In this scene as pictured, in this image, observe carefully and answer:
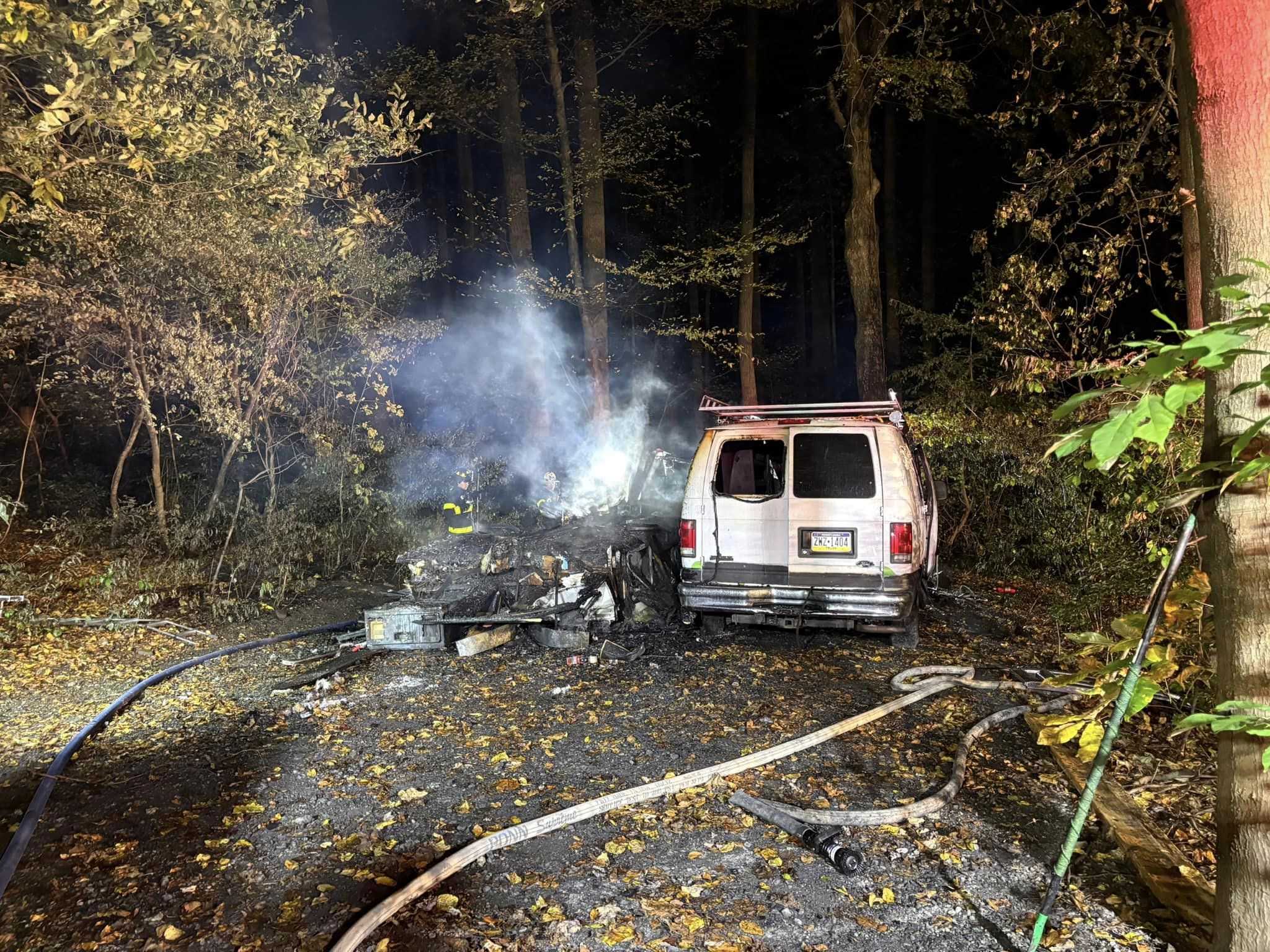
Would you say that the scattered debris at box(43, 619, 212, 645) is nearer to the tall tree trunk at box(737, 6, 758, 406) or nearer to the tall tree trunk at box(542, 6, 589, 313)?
the tall tree trunk at box(542, 6, 589, 313)

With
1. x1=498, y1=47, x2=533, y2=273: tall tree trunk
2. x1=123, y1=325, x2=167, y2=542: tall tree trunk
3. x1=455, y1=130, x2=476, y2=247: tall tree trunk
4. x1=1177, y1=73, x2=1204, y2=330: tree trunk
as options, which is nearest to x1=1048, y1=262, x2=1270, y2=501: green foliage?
x1=1177, y1=73, x2=1204, y2=330: tree trunk

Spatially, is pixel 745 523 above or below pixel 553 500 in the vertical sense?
below

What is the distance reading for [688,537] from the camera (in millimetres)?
7270

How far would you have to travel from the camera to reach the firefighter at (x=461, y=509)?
9.56 metres

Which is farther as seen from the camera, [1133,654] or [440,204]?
[440,204]

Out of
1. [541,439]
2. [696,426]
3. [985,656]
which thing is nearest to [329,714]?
[985,656]

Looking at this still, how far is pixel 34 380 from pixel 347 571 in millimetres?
7050

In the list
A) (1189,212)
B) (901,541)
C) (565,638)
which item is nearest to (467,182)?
(565,638)

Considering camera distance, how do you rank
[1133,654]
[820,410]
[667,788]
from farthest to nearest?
1. [820,410]
2. [667,788]
3. [1133,654]

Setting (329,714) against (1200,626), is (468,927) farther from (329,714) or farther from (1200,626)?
(1200,626)

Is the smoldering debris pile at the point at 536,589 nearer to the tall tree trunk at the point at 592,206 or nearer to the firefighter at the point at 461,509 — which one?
the firefighter at the point at 461,509

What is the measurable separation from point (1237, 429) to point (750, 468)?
213 inches

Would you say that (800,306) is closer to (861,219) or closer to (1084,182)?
(861,219)

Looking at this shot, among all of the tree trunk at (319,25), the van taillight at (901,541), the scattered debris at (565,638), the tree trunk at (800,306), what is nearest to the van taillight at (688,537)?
the scattered debris at (565,638)
